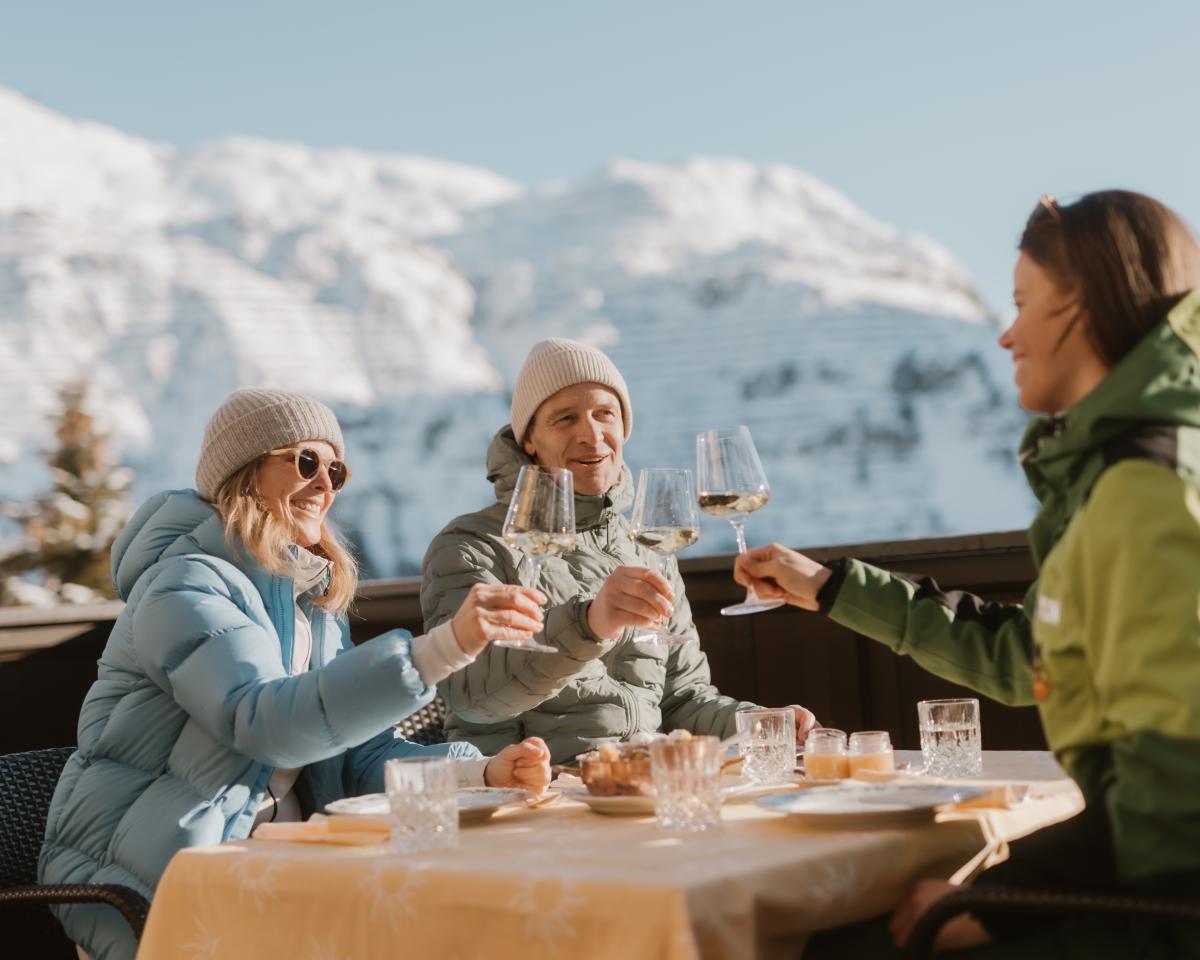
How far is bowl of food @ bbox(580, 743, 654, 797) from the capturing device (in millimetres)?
1993

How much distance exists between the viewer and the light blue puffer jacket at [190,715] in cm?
209

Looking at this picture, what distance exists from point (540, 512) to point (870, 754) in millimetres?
631

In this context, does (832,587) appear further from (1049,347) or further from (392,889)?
(392,889)

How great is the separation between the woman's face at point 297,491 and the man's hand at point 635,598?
574 millimetres

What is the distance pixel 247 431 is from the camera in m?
2.57

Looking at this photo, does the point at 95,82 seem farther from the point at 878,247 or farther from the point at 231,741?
the point at 231,741

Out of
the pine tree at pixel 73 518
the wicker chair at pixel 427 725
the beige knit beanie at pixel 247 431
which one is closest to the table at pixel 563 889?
the beige knit beanie at pixel 247 431

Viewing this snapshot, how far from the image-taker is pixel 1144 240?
1.79 metres

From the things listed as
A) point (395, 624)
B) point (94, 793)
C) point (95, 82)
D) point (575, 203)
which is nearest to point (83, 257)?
point (575, 203)

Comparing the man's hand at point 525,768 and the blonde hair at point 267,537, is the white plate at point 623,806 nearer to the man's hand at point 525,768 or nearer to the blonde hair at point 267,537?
the man's hand at point 525,768

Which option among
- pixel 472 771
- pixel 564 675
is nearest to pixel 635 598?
pixel 564 675

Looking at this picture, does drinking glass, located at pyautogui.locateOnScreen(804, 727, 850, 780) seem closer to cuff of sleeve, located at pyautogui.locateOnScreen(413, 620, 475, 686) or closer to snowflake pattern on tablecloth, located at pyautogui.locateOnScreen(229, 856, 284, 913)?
cuff of sleeve, located at pyautogui.locateOnScreen(413, 620, 475, 686)

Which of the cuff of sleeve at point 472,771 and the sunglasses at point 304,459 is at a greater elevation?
the sunglasses at point 304,459

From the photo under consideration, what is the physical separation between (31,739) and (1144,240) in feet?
10.1
